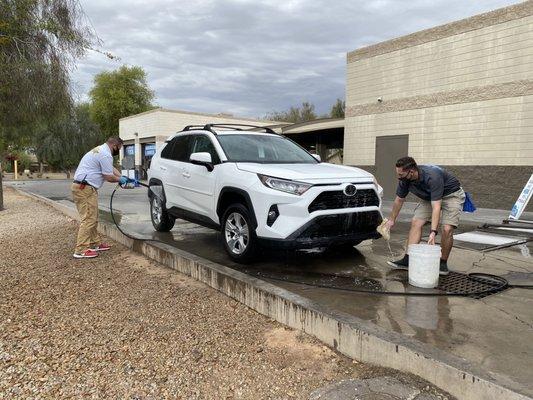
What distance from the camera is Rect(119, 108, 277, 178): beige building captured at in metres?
33.1

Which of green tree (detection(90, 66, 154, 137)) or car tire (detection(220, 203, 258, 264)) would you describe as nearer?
car tire (detection(220, 203, 258, 264))

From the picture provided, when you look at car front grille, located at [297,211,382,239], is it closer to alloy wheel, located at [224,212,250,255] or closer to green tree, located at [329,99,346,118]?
alloy wheel, located at [224,212,250,255]

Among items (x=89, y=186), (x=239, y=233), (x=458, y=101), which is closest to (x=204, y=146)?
(x=239, y=233)

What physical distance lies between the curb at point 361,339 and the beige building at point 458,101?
34.9ft

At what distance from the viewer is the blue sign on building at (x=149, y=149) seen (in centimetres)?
3472

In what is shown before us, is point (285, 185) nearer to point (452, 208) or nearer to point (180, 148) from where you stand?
point (452, 208)

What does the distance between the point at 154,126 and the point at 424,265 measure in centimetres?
3086

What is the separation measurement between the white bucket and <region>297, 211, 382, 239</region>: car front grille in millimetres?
801

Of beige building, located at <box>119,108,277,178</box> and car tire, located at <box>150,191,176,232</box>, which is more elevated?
beige building, located at <box>119,108,277,178</box>

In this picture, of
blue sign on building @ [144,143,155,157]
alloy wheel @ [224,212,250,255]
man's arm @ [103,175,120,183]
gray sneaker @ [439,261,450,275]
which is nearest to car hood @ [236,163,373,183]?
alloy wheel @ [224,212,250,255]

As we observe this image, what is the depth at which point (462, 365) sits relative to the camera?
118 inches

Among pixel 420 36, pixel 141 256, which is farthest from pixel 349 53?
pixel 141 256

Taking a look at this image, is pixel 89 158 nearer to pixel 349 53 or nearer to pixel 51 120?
pixel 51 120

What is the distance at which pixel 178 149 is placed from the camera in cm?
760
